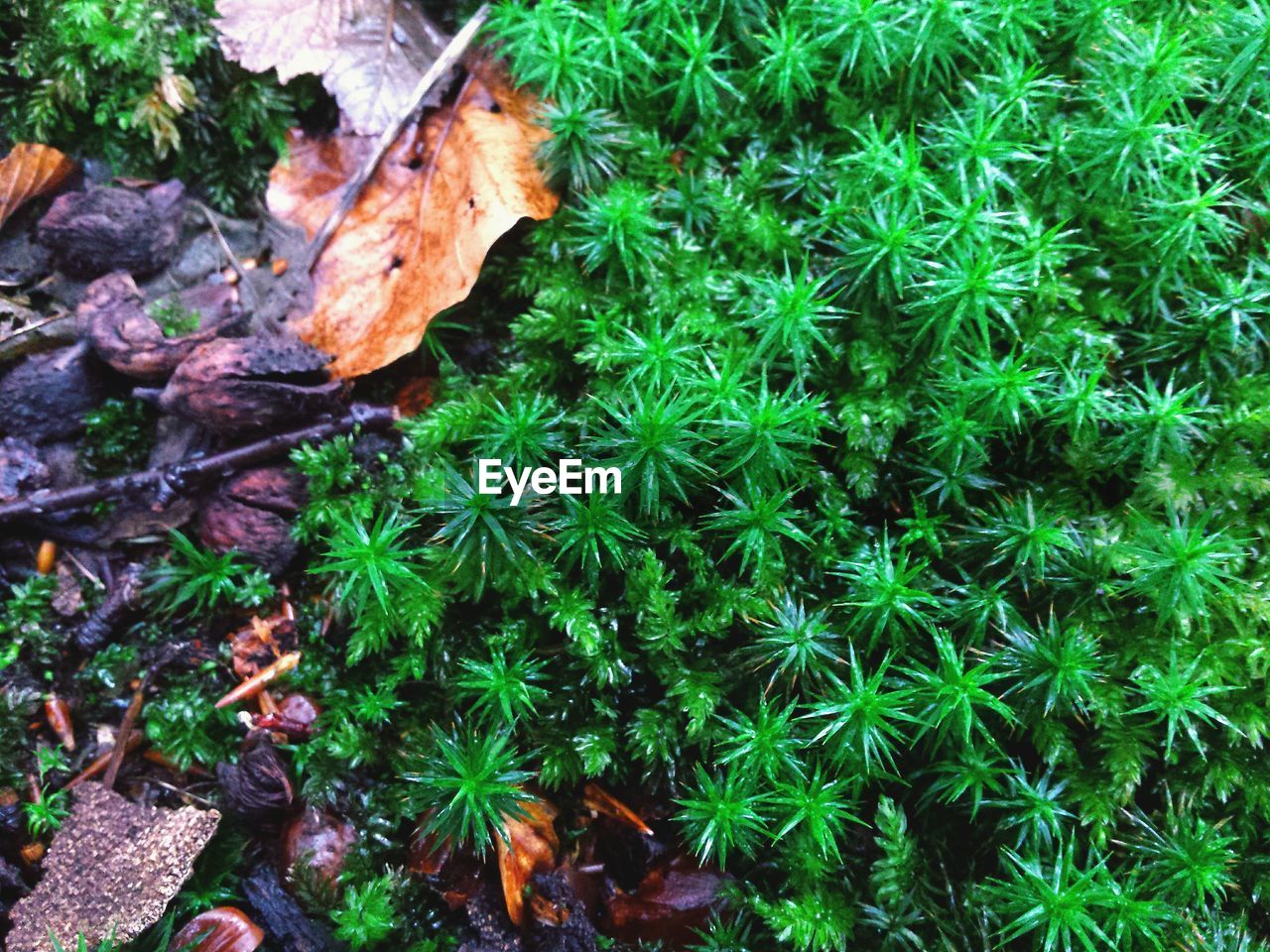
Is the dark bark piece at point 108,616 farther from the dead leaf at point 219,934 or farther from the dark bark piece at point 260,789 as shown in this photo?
the dead leaf at point 219,934

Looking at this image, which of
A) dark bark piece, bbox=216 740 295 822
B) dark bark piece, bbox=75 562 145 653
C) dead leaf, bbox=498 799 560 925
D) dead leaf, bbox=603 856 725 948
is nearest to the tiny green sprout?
dark bark piece, bbox=75 562 145 653

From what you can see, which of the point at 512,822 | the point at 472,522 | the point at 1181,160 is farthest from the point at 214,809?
the point at 1181,160

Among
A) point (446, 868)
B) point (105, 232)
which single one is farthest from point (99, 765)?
point (105, 232)

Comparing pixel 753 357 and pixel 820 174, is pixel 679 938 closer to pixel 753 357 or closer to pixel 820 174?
pixel 753 357

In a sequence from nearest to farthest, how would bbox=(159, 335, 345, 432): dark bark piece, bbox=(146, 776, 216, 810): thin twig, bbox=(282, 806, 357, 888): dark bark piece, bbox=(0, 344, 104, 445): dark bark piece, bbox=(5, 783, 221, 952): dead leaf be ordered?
bbox=(5, 783, 221, 952): dead leaf → bbox=(282, 806, 357, 888): dark bark piece → bbox=(146, 776, 216, 810): thin twig → bbox=(159, 335, 345, 432): dark bark piece → bbox=(0, 344, 104, 445): dark bark piece

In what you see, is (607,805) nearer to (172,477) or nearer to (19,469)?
(172,477)

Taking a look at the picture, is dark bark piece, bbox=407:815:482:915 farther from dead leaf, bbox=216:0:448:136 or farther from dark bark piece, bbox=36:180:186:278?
dead leaf, bbox=216:0:448:136
